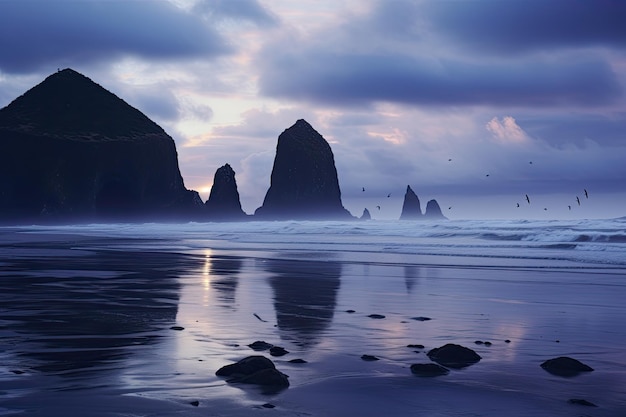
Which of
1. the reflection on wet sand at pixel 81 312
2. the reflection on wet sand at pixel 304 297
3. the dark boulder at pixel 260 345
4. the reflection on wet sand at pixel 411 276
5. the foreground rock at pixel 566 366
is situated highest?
the reflection on wet sand at pixel 411 276

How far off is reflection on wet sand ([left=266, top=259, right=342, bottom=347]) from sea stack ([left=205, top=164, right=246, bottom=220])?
14527 cm

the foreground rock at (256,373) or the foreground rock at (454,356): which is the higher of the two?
the foreground rock at (454,356)

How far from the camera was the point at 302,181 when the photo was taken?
173 m

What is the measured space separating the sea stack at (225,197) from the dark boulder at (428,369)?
6318 inches

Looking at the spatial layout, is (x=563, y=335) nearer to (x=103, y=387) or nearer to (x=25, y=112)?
(x=103, y=387)

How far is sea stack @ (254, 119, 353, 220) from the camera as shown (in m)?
171

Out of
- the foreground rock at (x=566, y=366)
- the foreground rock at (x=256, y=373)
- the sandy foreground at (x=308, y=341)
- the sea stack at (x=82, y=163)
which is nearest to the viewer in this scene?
the sandy foreground at (x=308, y=341)

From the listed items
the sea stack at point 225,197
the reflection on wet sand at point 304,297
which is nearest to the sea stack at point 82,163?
the sea stack at point 225,197

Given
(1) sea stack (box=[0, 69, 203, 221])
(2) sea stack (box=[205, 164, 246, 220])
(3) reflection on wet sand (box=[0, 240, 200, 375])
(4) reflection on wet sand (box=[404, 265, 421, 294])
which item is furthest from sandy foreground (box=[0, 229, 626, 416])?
(2) sea stack (box=[205, 164, 246, 220])

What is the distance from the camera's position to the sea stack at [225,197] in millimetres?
169125

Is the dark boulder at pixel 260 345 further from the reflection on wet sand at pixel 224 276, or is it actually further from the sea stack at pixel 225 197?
the sea stack at pixel 225 197

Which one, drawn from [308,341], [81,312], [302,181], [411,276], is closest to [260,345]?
[308,341]

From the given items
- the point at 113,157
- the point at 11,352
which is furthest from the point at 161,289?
the point at 113,157

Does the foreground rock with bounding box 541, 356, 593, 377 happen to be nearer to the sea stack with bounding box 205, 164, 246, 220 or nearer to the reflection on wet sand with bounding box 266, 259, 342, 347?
the reflection on wet sand with bounding box 266, 259, 342, 347
